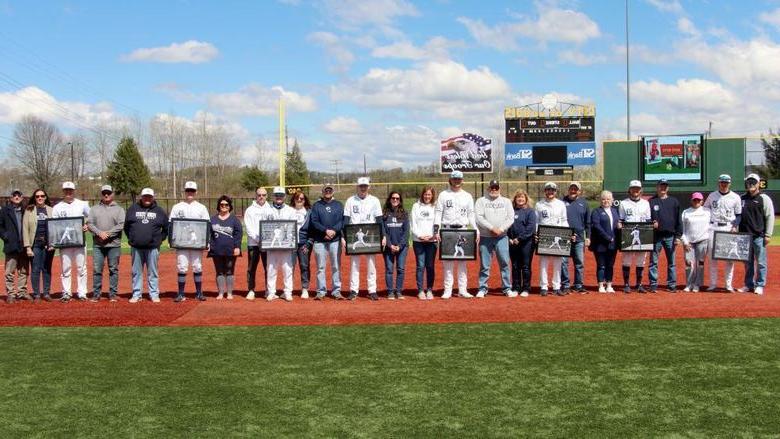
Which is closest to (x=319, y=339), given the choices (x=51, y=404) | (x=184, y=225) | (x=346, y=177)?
(x=51, y=404)

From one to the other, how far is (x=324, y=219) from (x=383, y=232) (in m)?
0.96

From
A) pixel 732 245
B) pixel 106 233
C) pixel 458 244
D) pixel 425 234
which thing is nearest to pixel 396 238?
pixel 425 234

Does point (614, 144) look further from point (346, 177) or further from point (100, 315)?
point (346, 177)

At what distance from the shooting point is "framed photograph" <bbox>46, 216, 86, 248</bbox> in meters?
11.4

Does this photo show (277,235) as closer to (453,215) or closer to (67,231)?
(453,215)

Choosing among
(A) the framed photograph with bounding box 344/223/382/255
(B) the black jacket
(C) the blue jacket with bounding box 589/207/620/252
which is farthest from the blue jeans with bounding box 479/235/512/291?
(B) the black jacket

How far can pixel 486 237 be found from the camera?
38.0 feet

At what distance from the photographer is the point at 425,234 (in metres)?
11.3

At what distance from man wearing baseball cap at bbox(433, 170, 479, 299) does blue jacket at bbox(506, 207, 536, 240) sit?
0.64 metres

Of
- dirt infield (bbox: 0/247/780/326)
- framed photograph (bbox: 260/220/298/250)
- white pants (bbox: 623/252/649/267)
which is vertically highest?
framed photograph (bbox: 260/220/298/250)

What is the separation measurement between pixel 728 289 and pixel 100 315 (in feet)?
32.2

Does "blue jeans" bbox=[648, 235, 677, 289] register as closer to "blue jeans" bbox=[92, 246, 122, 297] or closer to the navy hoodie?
the navy hoodie

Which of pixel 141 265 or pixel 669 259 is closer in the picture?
pixel 141 265

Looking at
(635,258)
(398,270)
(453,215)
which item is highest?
(453,215)
